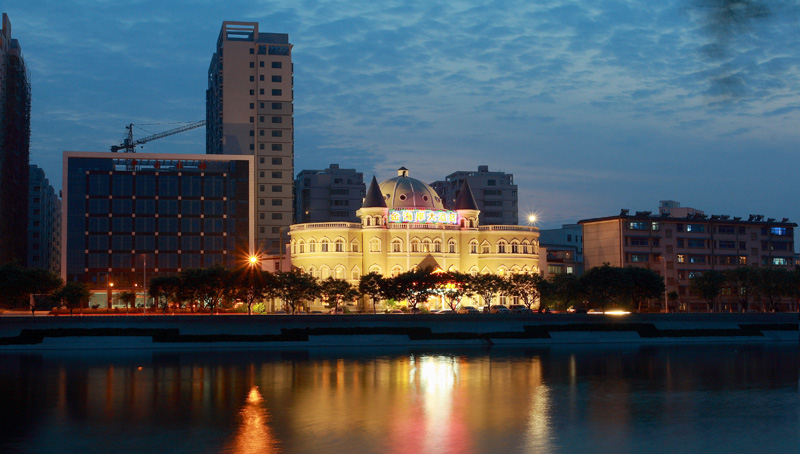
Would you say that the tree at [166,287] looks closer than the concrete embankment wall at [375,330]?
No

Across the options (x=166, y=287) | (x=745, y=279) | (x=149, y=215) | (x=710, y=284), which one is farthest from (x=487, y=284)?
(x=149, y=215)

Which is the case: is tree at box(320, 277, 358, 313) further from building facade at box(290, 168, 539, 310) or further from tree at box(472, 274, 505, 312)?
tree at box(472, 274, 505, 312)

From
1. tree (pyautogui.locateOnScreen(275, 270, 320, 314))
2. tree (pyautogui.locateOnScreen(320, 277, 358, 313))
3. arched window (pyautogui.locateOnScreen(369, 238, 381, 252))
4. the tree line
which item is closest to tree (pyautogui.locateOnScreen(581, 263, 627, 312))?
the tree line

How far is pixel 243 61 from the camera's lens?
161 meters

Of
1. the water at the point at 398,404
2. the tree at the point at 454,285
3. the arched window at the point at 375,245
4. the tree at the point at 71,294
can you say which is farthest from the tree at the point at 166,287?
the water at the point at 398,404

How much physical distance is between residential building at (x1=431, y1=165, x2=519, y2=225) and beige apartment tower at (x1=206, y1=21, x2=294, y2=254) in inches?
1643

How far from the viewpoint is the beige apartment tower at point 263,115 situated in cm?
15512

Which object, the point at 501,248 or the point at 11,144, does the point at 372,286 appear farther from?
the point at 11,144

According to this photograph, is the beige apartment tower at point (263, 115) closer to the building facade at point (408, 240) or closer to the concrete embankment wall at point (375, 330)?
the building facade at point (408, 240)

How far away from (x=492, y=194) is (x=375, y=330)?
344ft

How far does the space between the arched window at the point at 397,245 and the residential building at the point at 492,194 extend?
64.4 meters

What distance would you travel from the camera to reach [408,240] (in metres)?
117

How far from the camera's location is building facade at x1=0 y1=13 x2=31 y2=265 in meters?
139

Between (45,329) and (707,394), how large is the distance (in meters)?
57.4
